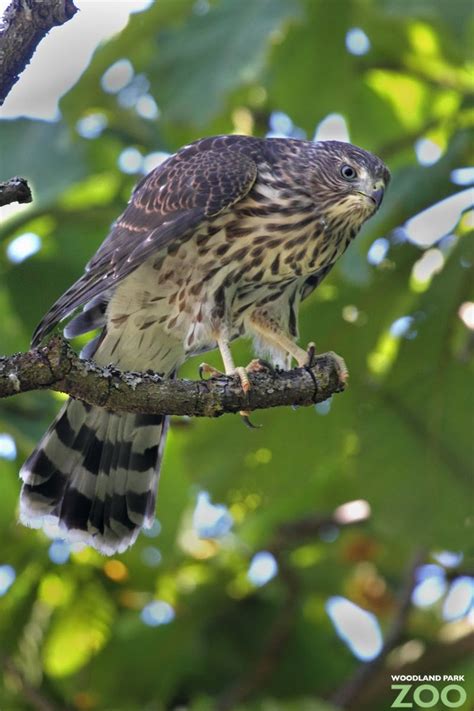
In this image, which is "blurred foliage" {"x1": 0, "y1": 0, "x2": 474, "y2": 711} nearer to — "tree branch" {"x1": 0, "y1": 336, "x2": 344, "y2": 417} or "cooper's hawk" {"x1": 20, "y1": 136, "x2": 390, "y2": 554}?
"cooper's hawk" {"x1": 20, "y1": 136, "x2": 390, "y2": 554}

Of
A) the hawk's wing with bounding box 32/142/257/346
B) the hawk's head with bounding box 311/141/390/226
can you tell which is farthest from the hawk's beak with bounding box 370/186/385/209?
the hawk's wing with bounding box 32/142/257/346

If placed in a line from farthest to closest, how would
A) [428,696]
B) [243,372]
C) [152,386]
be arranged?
[428,696]
[243,372]
[152,386]

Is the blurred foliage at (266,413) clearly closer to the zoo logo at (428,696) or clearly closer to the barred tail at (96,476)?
the zoo logo at (428,696)

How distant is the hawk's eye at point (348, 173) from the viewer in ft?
17.1

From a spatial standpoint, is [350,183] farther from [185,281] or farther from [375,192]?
[185,281]

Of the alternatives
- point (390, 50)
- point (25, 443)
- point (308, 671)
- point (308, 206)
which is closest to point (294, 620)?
point (308, 671)

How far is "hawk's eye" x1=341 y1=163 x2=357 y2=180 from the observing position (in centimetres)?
520

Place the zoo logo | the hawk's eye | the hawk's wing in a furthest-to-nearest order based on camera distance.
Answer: the zoo logo, the hawk's eye, the hawk's wing

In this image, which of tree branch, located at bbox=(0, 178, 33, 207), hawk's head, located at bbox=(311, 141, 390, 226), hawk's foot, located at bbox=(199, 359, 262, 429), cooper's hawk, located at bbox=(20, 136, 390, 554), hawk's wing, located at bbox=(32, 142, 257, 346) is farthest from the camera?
Result: hawk's head, located at bbox=(311, 141, 390, 226)

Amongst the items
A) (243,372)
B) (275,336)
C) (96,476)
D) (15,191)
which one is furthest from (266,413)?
(15,191)

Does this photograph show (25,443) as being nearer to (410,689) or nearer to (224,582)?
(224,582)

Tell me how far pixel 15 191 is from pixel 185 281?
203 cm

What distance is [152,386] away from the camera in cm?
354

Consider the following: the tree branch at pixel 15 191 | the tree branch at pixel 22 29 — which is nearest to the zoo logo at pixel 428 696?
the tree branch at pixel 15 191
